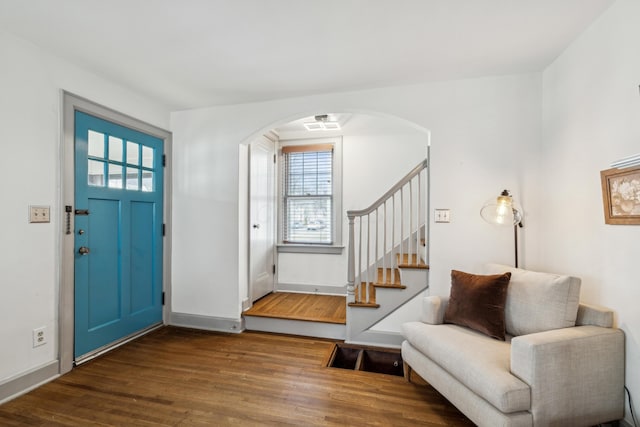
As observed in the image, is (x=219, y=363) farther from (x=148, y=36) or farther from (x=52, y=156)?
(x=148, y=36)

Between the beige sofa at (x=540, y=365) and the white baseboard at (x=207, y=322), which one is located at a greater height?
the beige sofa at (x=540, y=365)

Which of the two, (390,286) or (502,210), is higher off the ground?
(502,210)

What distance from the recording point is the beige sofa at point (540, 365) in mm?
1444

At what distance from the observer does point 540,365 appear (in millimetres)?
1446

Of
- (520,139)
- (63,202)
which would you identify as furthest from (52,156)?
(520,139)

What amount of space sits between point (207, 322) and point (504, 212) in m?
3.04

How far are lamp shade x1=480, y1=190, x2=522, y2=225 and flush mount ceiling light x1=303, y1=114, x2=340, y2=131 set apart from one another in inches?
75.7

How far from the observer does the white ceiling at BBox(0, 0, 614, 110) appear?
1.70m

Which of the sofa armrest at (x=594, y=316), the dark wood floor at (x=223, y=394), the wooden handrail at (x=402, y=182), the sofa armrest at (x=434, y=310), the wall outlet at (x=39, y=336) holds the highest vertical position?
the wooden handrail at (x=402, y=182)

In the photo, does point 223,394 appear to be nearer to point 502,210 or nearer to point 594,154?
point 502,210

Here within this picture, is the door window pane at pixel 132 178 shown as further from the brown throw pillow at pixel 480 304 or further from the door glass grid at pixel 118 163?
the brown throw pillow at pixel 480 304

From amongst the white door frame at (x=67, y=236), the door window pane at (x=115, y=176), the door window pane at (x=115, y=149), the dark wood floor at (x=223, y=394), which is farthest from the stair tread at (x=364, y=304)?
the door window pane at (x=115, y=149)

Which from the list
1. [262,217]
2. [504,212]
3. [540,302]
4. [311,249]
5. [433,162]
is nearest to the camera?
[540,302]

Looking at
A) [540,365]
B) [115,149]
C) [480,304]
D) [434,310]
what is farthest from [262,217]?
[540,365]
